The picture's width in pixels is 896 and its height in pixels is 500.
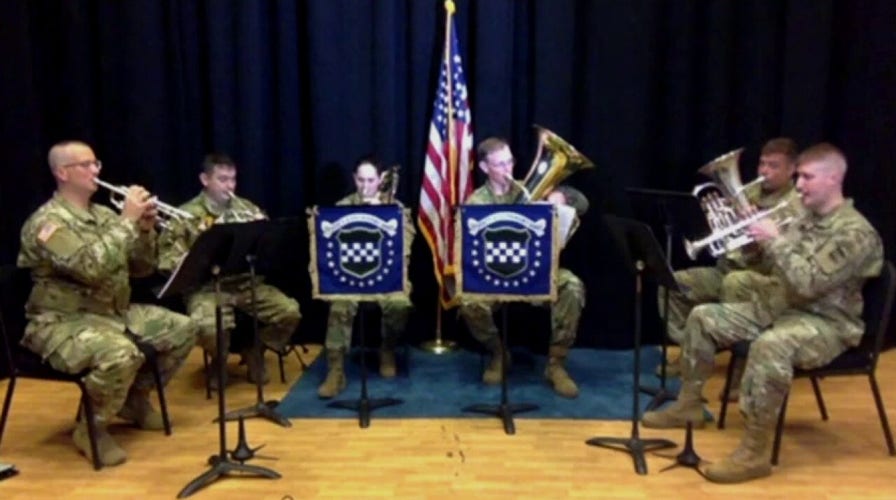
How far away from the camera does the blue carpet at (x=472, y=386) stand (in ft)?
16.9

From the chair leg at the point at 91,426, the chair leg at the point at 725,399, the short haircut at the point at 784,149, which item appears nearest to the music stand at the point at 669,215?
the chair leg at the point at 725,399

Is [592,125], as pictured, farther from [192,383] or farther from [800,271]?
[192,383]

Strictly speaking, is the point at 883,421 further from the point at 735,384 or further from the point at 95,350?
the point at 95,350

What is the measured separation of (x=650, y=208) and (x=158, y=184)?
131 inches

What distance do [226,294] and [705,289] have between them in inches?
114

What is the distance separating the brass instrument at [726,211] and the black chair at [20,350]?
3.01 metres

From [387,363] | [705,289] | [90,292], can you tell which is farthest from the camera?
[387,363]

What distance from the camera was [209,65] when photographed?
619 centimetres

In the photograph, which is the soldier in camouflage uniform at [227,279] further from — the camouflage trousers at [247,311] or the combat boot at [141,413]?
the combat boot at [141,413]

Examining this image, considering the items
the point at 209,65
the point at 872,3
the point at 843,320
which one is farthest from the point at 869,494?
the point at 209,65

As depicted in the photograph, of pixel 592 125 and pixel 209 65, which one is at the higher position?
pixel 209 65

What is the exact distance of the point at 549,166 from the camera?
5.53m

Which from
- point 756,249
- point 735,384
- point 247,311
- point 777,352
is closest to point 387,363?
point 247,311

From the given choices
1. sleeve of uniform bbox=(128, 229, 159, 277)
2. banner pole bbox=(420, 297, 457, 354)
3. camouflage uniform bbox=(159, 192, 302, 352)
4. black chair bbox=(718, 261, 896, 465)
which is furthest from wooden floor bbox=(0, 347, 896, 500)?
banner pole bbox=(420, 297, 457, 354)
